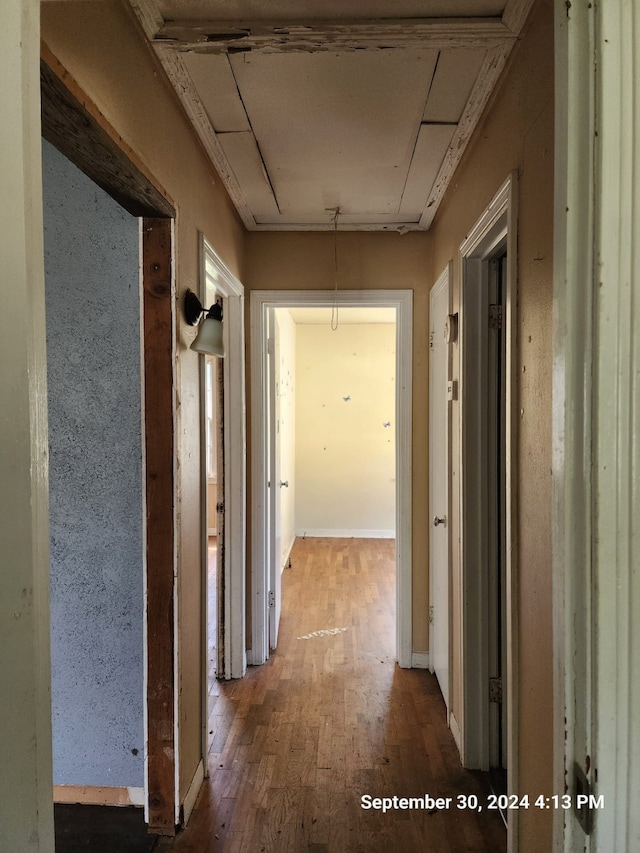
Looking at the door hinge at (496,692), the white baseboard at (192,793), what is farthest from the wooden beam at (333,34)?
the white baseboard at (192,793)

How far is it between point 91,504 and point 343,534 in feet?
14.1

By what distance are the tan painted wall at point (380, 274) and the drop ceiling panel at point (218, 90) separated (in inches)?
40.0

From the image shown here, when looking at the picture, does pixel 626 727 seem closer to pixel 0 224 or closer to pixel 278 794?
pixel 0 224

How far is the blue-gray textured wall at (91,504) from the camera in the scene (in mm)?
1736

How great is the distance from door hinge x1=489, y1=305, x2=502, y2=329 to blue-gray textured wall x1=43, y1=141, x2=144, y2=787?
137 centimetres

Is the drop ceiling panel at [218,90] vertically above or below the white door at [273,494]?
above

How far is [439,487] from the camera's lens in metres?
2.60

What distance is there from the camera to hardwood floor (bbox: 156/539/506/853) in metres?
1.69

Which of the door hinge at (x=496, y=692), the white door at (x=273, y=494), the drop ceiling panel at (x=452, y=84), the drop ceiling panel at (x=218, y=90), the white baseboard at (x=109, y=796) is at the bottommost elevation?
the white baseboard at (x=109, y=796)

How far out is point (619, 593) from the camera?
1.94 ft

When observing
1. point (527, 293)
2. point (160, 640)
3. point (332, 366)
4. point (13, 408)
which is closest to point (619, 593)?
point (13, 408)

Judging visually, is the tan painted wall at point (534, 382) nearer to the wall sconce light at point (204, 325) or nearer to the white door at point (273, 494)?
the wall sconce light at point (204, 325)

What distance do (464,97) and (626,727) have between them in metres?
1.78

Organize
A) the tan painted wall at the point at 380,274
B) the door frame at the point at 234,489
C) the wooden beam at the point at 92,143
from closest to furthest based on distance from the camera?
the wooden beam at the point at 92,143 < the door frame at the point at 234,489 < the tan painted wall at the point at 380,274
